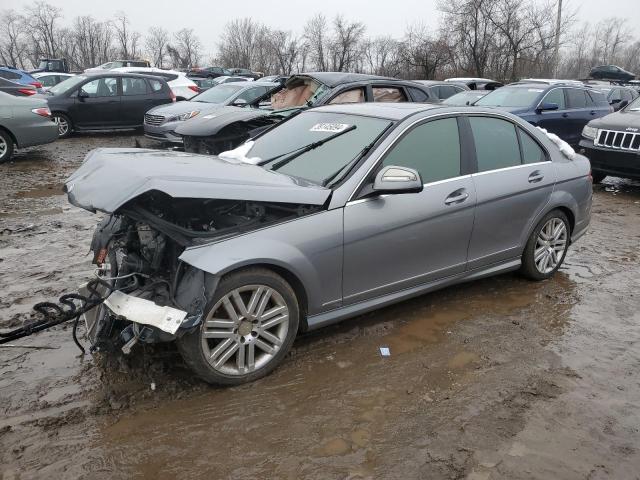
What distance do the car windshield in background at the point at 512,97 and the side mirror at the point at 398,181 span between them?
8393 millimetres

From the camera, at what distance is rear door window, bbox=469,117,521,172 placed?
4.26 meters

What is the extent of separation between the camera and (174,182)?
9.52ft

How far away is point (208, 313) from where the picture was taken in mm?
2945

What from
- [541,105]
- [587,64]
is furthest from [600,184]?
[587,64]

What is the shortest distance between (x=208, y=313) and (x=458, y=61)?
34.5 metres

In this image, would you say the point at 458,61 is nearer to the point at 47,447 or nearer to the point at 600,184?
the point at 600,184

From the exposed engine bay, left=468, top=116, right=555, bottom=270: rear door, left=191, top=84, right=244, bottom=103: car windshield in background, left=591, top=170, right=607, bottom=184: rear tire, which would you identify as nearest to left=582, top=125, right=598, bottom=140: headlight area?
left=591, top=170, right=607, bottom=184: rear tire

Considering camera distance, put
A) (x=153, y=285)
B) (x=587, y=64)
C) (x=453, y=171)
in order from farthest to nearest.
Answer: (x=587, y=64) → (x=453, y=171) → (x=153, y=285)

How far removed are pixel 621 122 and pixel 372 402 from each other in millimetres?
7943

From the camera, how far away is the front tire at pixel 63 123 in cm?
1264

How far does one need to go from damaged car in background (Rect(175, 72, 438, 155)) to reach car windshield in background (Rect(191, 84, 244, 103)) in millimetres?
2159

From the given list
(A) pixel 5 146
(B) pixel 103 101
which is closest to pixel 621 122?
(A) pixel 5 146

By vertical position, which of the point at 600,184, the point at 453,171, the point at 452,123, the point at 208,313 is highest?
the point at 452,123

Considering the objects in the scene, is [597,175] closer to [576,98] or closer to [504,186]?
[576,98]
